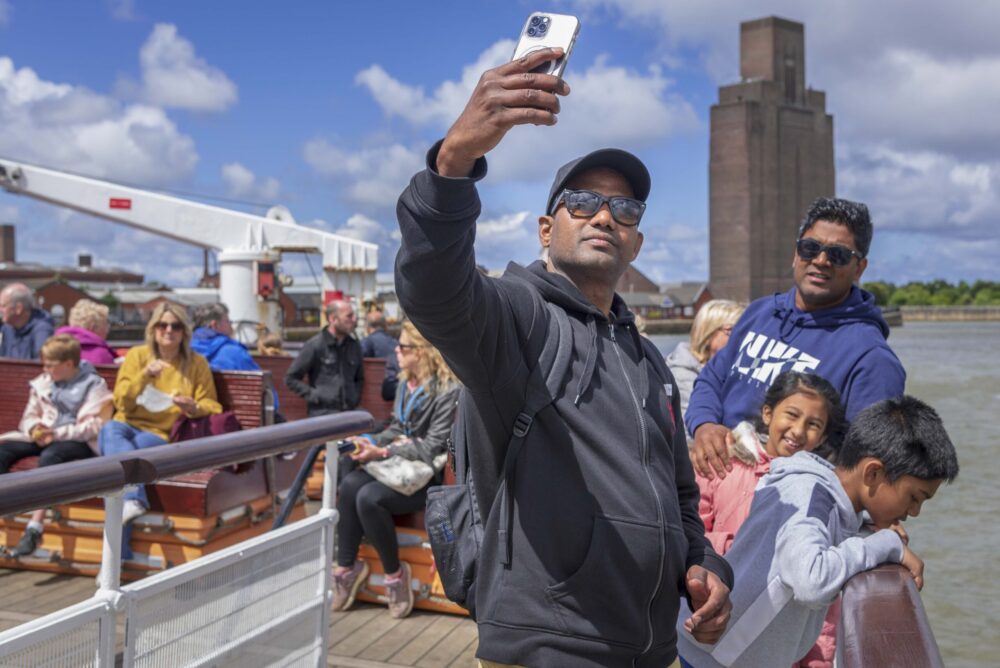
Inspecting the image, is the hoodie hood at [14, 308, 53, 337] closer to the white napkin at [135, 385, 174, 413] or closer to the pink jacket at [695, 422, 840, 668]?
the white napkin at [135, 385, 174, 413]

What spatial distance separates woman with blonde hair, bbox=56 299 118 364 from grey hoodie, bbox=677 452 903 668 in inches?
200

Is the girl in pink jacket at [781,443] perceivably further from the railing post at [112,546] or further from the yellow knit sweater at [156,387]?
the yellow knit sweater at [156,387]

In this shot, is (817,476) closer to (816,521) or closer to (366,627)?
(816,521)

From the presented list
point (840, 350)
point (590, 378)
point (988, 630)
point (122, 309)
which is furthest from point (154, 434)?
point (122, 309)

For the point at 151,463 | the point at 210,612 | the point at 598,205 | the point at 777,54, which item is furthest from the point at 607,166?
the point at 777,54

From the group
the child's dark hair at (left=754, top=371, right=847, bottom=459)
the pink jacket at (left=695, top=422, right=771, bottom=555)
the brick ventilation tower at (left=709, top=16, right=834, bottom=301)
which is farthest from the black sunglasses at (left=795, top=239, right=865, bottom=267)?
the brick ventilation tower at (left=709, top=16, right=834, bottom=301)

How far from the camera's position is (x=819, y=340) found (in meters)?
3.04

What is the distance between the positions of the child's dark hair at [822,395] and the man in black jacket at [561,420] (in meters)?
0.92

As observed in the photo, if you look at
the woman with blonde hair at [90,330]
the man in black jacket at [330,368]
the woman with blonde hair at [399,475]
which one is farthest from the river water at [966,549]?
the woman with blonde hair at [90,330]

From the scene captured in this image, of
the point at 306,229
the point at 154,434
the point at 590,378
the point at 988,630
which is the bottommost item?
the point at 988,630

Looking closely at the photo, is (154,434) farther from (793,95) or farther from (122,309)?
(793,95)

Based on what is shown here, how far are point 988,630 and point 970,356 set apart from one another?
54.1 m

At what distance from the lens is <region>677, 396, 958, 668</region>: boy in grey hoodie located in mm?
2203

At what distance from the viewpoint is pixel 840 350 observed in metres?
2.97
